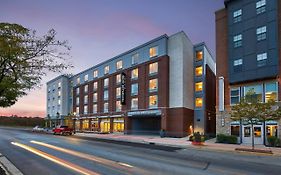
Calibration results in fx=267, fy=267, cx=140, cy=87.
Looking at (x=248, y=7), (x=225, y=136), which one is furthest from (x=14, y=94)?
(x=248, y=7)

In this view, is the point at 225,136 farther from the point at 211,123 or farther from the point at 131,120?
the point at 131,120

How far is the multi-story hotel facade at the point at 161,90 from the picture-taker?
4725cm

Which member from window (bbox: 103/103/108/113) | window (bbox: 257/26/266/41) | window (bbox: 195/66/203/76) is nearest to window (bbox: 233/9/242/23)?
window (bbox: 257/26/266/41)

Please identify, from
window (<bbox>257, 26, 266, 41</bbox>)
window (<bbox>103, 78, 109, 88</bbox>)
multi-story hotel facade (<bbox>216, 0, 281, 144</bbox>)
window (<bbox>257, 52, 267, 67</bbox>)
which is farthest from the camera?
window (<bbox>103, 78, 109, 88</bbox>)

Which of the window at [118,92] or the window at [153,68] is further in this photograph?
the window at [118,92]

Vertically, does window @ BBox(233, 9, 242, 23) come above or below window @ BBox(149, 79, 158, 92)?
above

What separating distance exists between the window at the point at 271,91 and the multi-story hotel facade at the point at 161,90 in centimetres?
1577

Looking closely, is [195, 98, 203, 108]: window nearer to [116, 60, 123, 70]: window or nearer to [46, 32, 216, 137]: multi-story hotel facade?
[46, 32, 216, 137]: multi-story hotel facade

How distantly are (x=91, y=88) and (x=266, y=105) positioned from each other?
53300 mm

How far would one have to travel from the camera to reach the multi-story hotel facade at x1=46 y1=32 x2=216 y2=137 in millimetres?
47250

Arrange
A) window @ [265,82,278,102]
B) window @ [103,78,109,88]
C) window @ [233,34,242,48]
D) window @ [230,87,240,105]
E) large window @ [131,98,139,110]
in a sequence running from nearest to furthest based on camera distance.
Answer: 1. window @ [265,82,278,102]
2. window @ [230,87,240,105]
3. window @ [233,34,242,48]
4. large window @ [131,98,139,110]
5. window @ [103,78,109,88]

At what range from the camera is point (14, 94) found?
1170 centimetres

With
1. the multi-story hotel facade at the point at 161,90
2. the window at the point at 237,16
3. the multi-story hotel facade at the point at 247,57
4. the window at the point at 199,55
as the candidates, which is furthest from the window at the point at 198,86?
the window at the point at 237,16

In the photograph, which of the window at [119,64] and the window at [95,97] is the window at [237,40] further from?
the window at [95,97]
